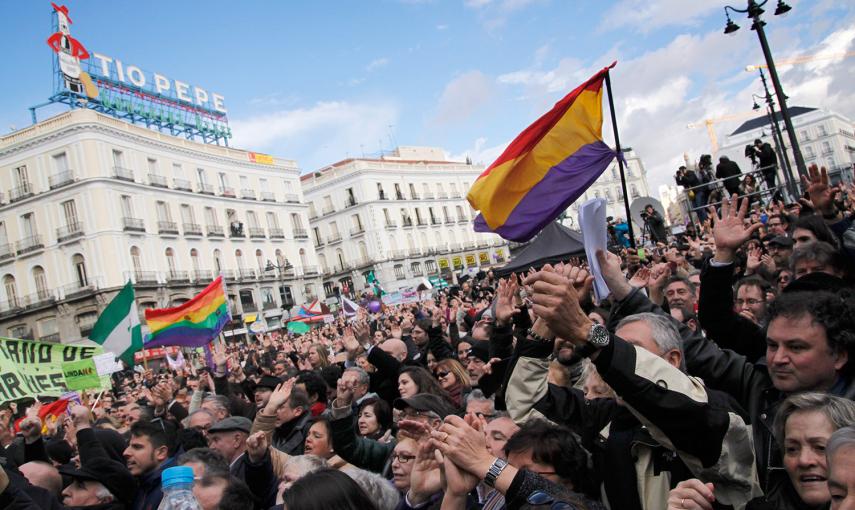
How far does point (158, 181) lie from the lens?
4119cm

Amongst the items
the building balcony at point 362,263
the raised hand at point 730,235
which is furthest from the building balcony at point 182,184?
the raised hand at point 730,235

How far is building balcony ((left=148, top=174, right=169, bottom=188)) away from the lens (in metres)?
40.7

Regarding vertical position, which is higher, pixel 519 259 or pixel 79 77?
pixel 79 77

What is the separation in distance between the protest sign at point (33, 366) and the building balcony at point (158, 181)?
3322 cm

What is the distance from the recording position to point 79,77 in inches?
1556

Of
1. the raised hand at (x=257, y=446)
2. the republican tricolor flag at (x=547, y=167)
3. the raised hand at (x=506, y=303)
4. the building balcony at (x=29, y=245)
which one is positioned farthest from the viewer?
the building balcony at (x=29, y=245)

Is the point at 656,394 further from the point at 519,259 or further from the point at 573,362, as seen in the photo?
the point at 519,259

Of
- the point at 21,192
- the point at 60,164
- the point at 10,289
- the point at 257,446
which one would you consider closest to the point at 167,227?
the point at 60,164

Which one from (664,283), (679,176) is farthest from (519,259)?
(664,283)

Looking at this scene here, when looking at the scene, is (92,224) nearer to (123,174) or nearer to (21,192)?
(123,174)

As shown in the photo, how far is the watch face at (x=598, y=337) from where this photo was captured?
7.16 feet

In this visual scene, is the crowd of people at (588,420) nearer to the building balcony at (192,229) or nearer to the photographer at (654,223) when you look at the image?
the photographer at (654,223)

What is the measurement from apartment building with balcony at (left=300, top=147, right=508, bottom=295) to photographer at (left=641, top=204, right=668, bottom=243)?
44218 mm

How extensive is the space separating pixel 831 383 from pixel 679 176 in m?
10.9
